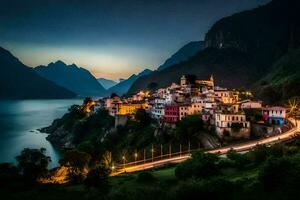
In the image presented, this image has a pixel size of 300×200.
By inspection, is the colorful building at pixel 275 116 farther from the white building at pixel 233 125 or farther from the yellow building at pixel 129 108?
the yellow building at pixel 129 108

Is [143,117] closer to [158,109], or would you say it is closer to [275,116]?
[158,109]

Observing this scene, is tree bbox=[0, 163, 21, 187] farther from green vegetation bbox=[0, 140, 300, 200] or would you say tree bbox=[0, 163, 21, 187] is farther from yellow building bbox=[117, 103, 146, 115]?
yellow building bbox=[117, 103, 146, 115]

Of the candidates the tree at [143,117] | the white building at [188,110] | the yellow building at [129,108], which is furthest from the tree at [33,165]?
the yellow building at [129,108]

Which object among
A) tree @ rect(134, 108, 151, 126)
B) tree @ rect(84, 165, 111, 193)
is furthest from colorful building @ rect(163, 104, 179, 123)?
tree @ rect(84, 165, 111, 193)

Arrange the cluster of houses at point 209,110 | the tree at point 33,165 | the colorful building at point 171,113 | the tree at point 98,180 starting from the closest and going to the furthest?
the tree at point 98,180 → the tree at point 33,165 → the cluster of houses at point 209,110 → the colorful building at point 171,113

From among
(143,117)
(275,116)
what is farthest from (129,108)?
(275,116)

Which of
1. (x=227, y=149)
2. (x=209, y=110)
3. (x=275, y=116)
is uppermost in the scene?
(x=209, y=110)
